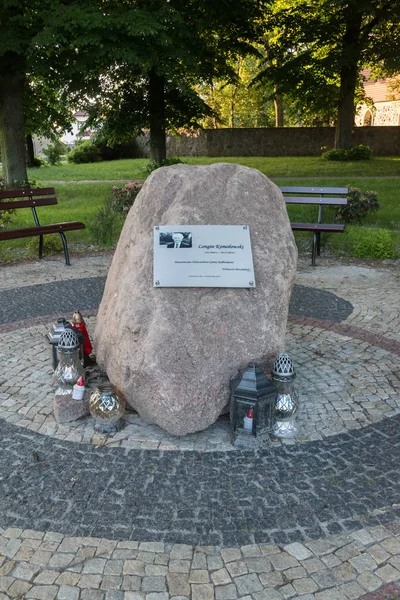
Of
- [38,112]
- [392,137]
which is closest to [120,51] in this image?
[38,112]

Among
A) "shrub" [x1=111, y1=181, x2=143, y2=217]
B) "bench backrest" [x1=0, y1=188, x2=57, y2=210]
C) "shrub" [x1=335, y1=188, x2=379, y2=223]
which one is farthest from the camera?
"shrub" [x1=111, y1=181, x2=143, y2=217]

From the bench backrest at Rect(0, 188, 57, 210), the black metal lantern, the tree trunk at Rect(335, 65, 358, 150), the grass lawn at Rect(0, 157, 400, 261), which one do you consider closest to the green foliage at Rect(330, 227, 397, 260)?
the grass lawn at Rect(0, 157, 400, 261)

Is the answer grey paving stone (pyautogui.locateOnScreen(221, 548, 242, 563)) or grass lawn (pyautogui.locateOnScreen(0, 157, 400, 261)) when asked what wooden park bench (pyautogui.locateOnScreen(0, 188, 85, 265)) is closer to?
grass lawn (pyautogui.locateOnScreen(0, 157, 400, 261))

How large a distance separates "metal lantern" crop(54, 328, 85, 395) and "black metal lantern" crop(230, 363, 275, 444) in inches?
48.7

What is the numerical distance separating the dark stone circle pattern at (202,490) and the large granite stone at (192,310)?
421 millimetres

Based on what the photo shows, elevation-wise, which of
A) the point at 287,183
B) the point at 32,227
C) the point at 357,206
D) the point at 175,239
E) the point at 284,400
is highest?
the point at 175,239

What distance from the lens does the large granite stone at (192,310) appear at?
11.9 ft

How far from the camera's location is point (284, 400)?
369 centimetres

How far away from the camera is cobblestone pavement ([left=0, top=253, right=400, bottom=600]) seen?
252 cm

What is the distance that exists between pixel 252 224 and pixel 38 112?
703 inches

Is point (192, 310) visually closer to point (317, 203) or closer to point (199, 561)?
point (199, 561)

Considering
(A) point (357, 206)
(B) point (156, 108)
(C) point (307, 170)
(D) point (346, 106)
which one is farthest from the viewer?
(D) point (346, 106)

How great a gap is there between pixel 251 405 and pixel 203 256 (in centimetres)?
115

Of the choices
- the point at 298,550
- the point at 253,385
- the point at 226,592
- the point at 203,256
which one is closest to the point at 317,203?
the point at 203,256
